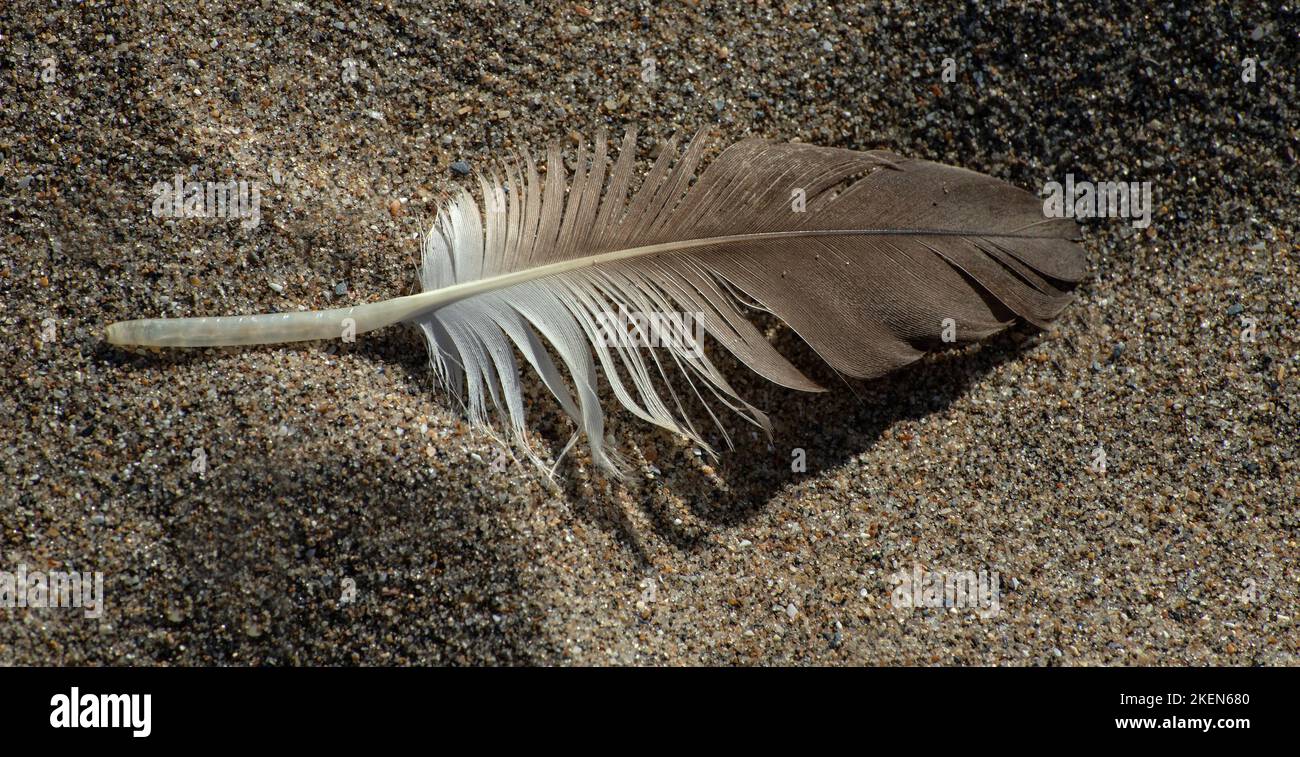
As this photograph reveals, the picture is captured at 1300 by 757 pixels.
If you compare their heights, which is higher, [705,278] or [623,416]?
[705,278]

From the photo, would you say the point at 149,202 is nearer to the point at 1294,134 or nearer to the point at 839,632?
the point at 839,632

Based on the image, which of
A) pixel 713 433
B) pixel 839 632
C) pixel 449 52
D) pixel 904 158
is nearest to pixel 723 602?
pixel 839 632

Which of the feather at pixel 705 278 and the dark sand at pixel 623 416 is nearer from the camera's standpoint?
the dark sand at pixel 623 416

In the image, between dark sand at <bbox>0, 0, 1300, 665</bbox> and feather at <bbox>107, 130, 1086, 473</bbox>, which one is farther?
feather at <bbox>107, 130, 1086, 473</bbox>
